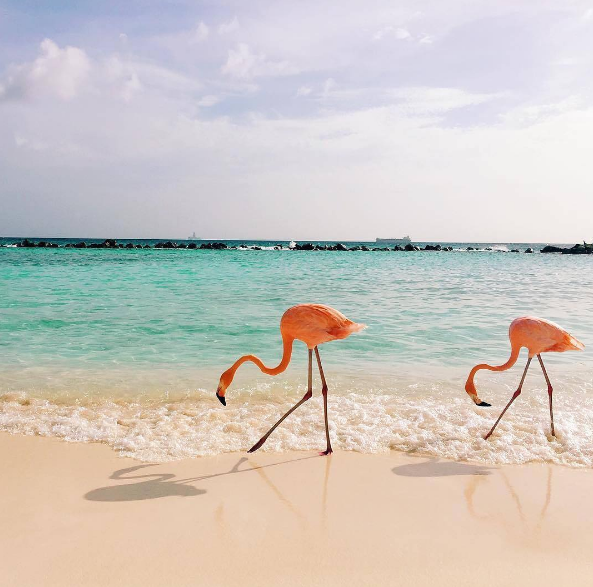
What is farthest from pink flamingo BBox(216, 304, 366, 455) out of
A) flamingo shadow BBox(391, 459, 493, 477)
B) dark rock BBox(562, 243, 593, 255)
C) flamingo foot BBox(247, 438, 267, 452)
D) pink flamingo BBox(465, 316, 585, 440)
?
dark rock BBox(562, 243, 593, 255)

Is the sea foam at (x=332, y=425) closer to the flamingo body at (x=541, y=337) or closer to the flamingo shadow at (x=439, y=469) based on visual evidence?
the flamingo shadow at (x=439, y=469)

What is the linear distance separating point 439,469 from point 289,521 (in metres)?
1.47

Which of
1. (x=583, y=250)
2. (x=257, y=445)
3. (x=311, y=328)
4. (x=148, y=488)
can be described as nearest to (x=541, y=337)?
(x=311, y=328)

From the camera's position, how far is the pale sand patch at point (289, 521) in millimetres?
2588

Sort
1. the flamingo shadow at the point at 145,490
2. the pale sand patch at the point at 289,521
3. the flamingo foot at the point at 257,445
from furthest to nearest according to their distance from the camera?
the flamingo foot at the point at 257,445 < the flamingo shadow at the point at 145,490 < the pale sand patch at the point at 289,521

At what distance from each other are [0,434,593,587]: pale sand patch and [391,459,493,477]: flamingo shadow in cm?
2

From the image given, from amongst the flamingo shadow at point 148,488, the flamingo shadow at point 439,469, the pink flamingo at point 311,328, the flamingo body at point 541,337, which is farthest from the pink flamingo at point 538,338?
the flamingo shadow at point 148,488

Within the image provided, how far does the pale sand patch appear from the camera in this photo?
8.49 ft

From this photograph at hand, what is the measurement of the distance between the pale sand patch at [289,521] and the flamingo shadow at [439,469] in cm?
2

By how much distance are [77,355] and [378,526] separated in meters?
6.43

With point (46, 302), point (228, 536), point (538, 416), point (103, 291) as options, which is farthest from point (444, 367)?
point (103, 291)

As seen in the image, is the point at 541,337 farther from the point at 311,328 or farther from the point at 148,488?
the point at 148,488

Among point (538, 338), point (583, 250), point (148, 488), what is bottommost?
point (148, 488)

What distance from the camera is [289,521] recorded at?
10.2 feet
